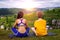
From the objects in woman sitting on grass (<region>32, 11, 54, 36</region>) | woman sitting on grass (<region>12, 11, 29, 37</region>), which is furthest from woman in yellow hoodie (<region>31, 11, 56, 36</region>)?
woman sitting on grass (<region>12, 11, 29, 37</region>)

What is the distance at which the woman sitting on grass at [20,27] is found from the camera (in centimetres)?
273

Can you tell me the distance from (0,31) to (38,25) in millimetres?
559

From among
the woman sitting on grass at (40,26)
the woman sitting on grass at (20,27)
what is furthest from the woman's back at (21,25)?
the woman sitting on grass at (40,26)

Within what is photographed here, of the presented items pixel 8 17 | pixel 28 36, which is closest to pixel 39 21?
pixel 28 36

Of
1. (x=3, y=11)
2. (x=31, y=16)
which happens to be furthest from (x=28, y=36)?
(x=3, y=11)

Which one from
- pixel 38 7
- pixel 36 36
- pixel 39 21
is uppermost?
pixel 38 7

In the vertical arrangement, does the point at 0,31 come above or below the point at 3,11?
below

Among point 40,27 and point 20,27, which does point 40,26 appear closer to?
point 40,27

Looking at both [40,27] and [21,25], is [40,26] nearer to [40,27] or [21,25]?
[40,27]

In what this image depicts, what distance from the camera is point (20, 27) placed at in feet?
8.97

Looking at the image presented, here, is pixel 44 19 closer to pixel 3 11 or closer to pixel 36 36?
pixel 36 36

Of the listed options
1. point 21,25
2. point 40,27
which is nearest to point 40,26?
point 40,27

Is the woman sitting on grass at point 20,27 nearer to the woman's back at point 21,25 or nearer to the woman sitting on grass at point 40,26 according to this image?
the woman's back at point 21,25

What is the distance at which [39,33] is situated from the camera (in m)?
2.80
